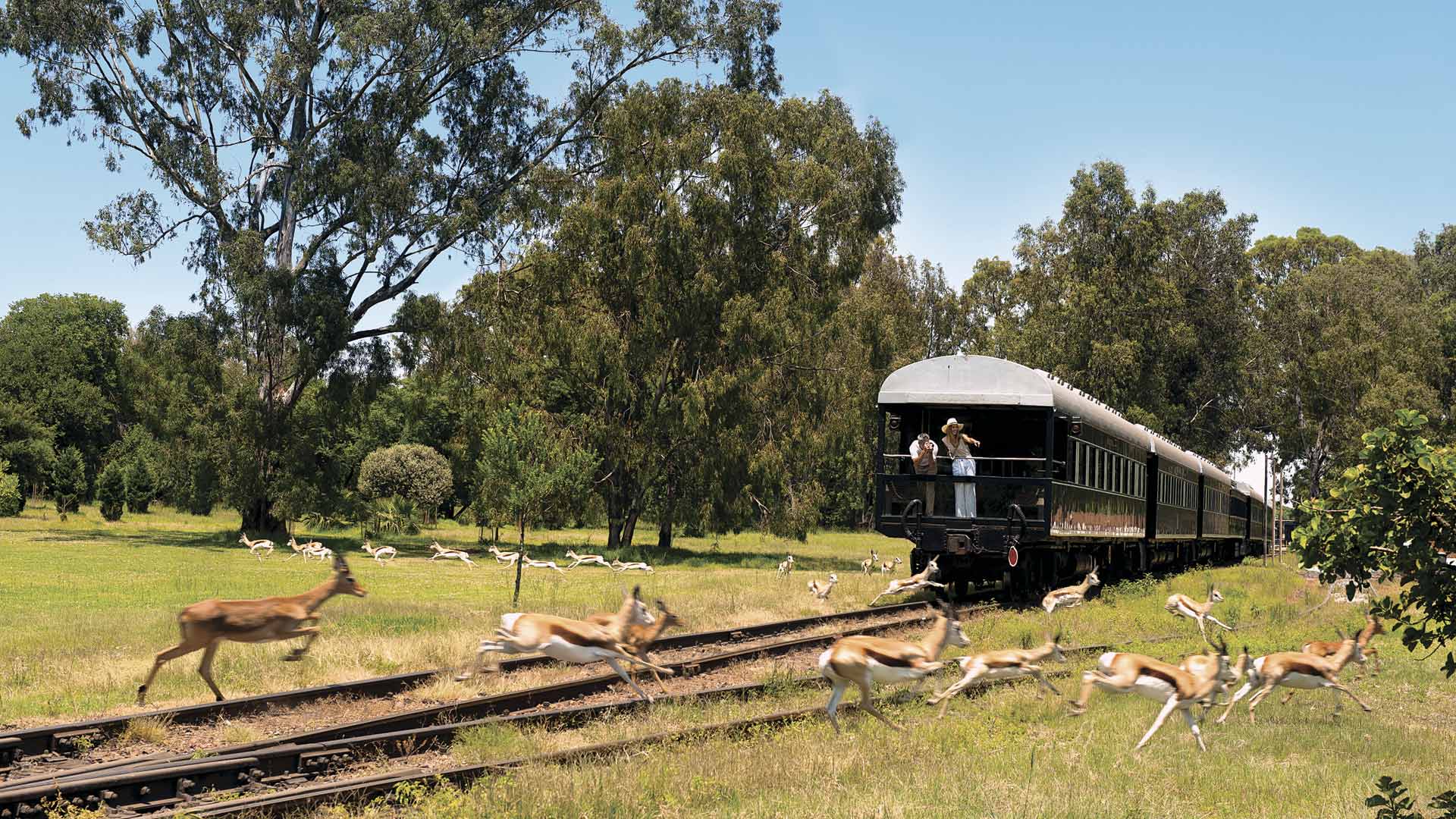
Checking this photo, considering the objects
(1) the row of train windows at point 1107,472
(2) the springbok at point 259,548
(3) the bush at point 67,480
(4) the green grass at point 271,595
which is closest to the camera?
(4) the green grass at point 271,595

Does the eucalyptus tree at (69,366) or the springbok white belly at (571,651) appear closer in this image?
the springbok white belly at (571,651)

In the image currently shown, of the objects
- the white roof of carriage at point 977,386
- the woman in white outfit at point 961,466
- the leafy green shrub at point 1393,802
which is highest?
the white roof of carriage at point 977,386

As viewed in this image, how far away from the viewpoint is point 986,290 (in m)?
75.8

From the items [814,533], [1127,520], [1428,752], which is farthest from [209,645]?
[814,533]

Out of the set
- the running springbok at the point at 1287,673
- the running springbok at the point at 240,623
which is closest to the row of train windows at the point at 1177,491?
the running springbok at the point at 1287,673

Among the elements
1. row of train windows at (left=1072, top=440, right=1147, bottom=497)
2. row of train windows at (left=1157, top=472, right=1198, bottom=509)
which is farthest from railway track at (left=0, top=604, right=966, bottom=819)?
row of train windows at (left=1157, top=472, right=1198, bottom=509)

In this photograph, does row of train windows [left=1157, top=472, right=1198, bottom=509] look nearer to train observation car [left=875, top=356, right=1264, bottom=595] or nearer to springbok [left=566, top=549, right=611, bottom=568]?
train observation car [left=875, top=356, right=1264, bottom=595]

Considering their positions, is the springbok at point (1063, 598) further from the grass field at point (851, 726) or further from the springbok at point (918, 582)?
the springbok at point (918, 582)

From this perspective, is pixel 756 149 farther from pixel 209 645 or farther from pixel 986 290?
pixel 986 290

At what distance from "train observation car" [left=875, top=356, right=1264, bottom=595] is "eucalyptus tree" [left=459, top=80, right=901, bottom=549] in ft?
47.5

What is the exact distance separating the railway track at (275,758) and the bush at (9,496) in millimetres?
47535

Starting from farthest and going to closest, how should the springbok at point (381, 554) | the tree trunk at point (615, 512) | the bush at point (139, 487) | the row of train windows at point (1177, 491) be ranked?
the bush at point (139, 487) < the tree trunk at point (615, 512) < the springbok at point (381, 554) < the row of train windows at point (1177, 491)

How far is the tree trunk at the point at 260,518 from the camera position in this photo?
42.4 metres

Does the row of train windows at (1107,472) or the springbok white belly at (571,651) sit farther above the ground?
the row of train windows at (1107,472)
